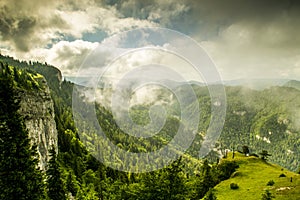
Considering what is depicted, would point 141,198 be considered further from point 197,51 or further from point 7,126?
point 197,51

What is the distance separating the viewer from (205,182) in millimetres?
74875

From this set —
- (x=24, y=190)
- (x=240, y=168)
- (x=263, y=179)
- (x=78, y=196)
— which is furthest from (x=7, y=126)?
(x=240, y=168)

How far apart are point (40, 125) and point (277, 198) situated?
233 feet

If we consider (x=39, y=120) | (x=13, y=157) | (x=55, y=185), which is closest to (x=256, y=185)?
(x=55, y=185)

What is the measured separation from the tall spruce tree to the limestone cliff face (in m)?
45.3

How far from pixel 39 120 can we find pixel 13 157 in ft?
199

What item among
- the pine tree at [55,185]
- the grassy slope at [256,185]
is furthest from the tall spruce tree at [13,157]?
the grassy slope at [256,185]

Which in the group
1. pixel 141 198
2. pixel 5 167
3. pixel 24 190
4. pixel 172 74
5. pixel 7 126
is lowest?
pixel 141 198

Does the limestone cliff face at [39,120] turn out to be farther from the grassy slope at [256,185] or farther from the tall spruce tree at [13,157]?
the grassy slope at [256,185]

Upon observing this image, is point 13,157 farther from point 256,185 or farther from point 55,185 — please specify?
point 256,185

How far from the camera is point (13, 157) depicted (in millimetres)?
21578

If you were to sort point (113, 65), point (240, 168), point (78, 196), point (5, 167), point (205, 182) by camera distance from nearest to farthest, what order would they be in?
1. point (5, 167)
2. point (113, 65)
3. point (78, 196)
4. point (205, 182)
5. point (240, 168)

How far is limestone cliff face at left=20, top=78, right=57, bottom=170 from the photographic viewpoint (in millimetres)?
67750

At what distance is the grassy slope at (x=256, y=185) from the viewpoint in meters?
57.4
